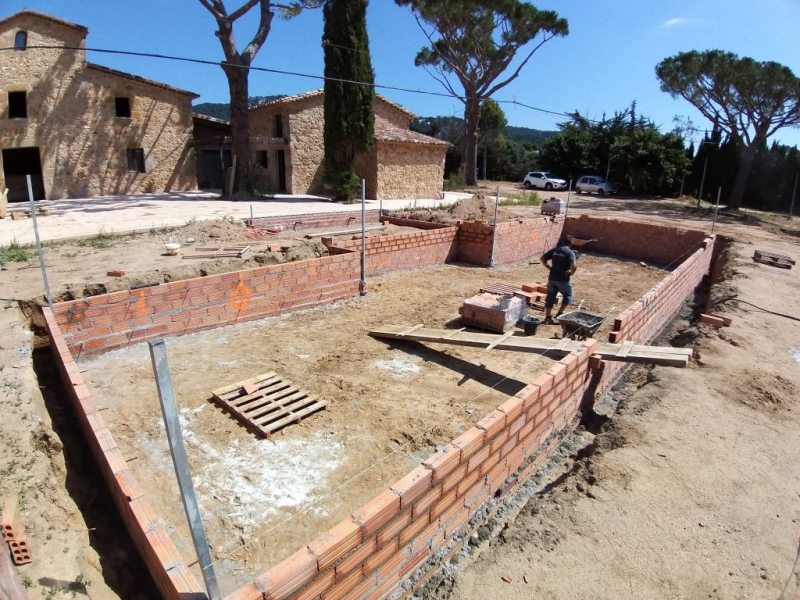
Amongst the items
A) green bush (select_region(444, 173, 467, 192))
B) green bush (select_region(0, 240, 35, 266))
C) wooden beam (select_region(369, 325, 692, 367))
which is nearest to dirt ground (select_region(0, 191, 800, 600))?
wooden beam (select_region(369, 325, 692, 367))

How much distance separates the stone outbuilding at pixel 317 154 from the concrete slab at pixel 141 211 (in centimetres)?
107

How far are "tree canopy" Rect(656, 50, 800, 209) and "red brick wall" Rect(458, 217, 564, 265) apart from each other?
15710mm

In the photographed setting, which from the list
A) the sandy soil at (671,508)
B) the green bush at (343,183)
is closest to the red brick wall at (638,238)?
the sandy soil at (671,508)

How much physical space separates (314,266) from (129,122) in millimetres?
16807

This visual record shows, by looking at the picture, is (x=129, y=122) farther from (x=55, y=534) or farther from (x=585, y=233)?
(x=55, y=534)

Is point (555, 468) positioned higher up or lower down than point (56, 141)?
lower down

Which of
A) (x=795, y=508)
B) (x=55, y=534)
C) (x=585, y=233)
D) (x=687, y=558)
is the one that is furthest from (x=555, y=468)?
(x=585, y=233)

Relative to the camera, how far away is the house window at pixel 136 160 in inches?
803

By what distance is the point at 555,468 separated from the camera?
4.24m

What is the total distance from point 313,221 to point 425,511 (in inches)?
452

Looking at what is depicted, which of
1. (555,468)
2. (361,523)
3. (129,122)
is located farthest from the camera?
(129,122)

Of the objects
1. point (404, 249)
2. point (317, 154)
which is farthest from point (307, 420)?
point (317, 154)

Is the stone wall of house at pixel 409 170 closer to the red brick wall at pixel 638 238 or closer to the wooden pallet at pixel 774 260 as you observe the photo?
the red brick wall at pixel 638 238

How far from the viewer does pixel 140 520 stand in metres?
2.68
